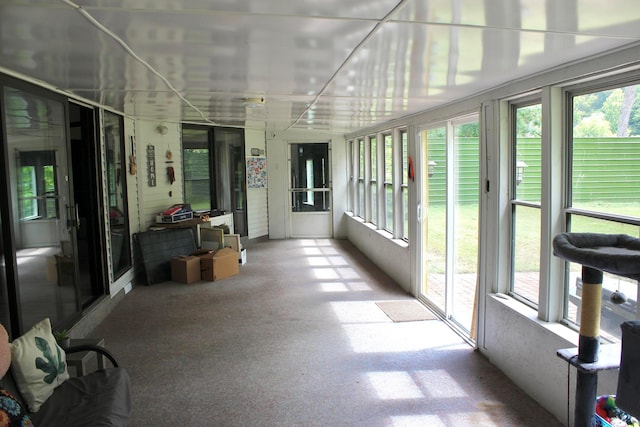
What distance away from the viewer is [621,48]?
2387 millimetres

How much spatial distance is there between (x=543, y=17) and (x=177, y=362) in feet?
11.9

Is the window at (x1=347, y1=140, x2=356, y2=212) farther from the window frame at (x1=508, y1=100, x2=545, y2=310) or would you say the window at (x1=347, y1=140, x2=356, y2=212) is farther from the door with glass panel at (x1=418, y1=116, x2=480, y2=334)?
the window frame at (x1=508, y1=100, x2=545, y2=310)

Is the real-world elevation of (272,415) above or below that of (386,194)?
Result: below

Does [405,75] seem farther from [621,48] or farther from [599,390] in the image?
[599,390]

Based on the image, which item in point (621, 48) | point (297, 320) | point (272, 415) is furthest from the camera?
point (297, 320)

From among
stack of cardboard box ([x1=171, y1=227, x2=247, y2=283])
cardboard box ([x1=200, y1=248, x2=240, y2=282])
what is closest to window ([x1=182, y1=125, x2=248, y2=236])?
stack of cardboard box ([x1=171, y1=227, x2=247, y2=283])

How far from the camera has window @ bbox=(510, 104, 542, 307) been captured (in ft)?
11.1

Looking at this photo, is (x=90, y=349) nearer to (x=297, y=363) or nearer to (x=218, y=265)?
(x=297, y=363)

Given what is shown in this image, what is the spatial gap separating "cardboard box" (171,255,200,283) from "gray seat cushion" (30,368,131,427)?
3850 millimetres

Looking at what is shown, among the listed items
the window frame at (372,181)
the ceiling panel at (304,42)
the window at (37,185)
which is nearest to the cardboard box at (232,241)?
the window frame at (372,181)

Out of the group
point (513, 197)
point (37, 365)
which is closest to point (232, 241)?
point (513, 197)

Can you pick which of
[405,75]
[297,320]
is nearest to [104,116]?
[297,320]

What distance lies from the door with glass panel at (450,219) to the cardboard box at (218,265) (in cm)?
295

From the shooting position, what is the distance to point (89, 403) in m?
2.56
